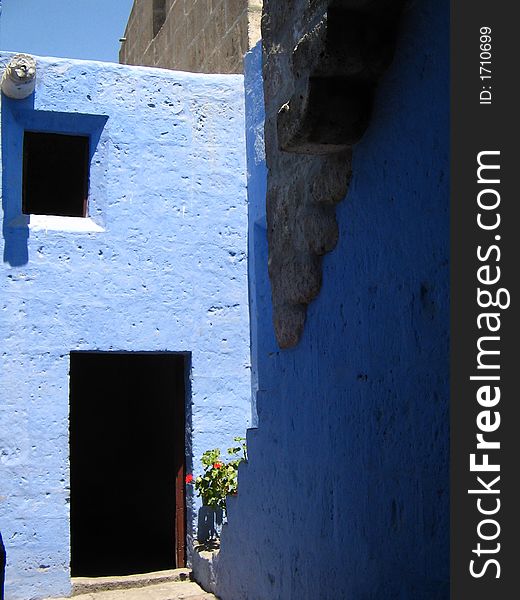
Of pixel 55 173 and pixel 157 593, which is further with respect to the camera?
pixel 55 173

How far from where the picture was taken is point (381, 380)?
3135 millimetres

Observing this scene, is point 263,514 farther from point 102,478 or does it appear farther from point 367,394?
point 102,478

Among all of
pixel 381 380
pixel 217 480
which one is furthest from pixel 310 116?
pixel 217 480

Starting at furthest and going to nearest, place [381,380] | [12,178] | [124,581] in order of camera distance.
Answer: [124,581], [12,178], [381,380]

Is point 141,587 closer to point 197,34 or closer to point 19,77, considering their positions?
point 19,77

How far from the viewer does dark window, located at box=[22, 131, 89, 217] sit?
7816 mm

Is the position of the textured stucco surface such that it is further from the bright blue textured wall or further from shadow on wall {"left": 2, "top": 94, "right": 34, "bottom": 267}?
the bright blue textured wall

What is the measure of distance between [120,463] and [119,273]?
446 centimetres

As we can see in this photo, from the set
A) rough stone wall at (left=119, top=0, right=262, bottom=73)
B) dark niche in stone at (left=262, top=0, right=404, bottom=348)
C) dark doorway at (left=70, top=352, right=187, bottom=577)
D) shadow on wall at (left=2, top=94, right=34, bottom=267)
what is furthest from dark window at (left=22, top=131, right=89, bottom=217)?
dark niche in stone at (left=262, top=0, right=404, bottom=348)

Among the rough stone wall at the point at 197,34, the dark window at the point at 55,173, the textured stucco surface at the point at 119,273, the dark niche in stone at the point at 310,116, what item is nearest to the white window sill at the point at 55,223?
the textured stucco surface at the point at 119,273

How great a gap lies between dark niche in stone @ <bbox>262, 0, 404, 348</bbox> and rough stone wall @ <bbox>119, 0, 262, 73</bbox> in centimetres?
455

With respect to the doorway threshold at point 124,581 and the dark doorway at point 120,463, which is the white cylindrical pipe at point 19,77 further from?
the doorway threshold at point 124,581

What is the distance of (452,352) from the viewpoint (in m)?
2.55

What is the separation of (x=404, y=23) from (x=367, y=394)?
4.30 ft
